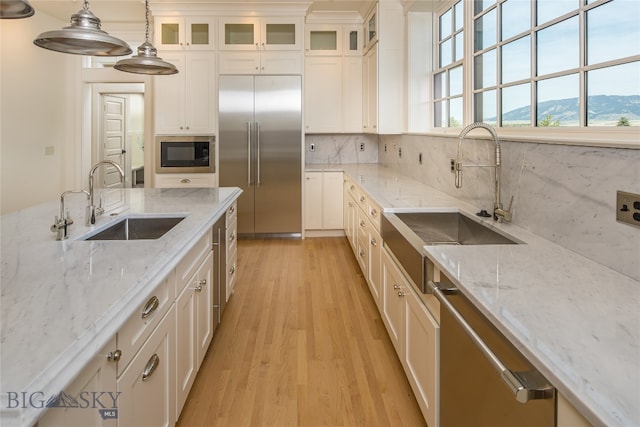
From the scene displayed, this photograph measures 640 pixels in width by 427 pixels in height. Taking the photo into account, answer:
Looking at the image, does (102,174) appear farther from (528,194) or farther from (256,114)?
(528,194)

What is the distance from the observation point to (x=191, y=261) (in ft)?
6.66

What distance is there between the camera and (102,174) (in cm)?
688

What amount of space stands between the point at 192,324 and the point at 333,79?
4.37m

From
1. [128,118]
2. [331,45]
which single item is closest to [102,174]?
[128,118]

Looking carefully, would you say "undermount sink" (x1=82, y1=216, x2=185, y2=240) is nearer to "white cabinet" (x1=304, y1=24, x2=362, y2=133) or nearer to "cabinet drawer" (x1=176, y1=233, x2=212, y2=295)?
"cabinet drawer" (x1=176, y1=233, x2=212, y2=295)

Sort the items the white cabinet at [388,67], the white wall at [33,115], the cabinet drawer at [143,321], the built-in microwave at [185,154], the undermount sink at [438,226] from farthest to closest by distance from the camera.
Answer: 1. the built-in microwave at [185,154]
2. the white wall at [33,115]
3. the white cabinet at [388,67]
4. the undermount sink at [438,226]
5. the cabinet drawer at [143,321]

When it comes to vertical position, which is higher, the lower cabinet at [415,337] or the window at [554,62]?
the window at [554,62]

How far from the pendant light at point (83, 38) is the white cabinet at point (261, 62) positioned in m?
3.45

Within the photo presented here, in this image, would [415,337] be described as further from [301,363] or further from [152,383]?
[152,383]

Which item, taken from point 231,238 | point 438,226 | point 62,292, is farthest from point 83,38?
point 438,226

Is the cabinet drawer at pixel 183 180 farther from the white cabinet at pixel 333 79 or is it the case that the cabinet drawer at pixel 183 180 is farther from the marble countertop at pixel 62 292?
the marble countertop at pixel 62 292

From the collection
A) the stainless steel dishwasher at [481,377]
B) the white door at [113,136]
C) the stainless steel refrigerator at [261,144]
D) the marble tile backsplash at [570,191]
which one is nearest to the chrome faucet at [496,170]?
the marble tile backsplash at [570,191]

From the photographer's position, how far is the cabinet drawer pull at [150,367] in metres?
1.39

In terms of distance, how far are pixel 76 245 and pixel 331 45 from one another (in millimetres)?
4782
